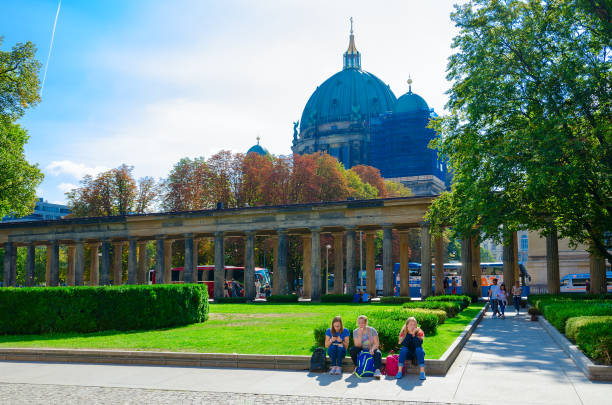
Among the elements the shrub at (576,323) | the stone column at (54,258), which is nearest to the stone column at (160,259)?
the stone column at (54,258)

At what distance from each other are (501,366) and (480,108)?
19076 millimetres

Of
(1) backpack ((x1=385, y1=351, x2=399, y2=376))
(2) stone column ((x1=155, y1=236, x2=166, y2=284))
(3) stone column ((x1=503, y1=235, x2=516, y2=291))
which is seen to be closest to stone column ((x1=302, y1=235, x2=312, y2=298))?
(2) stone column ((x1=155, y1=236, x2=166, y2=284))

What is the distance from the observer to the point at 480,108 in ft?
105

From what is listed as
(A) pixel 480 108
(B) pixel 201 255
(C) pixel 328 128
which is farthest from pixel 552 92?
(C) pixel 328 128

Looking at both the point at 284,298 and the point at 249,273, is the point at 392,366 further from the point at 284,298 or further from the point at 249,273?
the point at 249,273

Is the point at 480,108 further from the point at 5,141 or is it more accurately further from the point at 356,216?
the point at 5,141

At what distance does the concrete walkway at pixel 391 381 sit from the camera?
12.7m

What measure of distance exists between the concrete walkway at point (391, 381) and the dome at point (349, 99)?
141123 mm

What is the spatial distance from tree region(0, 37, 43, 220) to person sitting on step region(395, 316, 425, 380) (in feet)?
128

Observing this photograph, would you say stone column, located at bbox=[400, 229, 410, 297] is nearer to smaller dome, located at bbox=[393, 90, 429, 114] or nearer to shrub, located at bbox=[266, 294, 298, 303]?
shrub, located at bbox=[266, 294, 298, 303]

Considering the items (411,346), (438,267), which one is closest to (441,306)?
(411,346)

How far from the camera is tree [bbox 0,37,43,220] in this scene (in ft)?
142

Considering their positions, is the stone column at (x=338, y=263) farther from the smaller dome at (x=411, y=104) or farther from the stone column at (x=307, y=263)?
the smaller dome at (x=411, y=104)

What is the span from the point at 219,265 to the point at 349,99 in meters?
104
